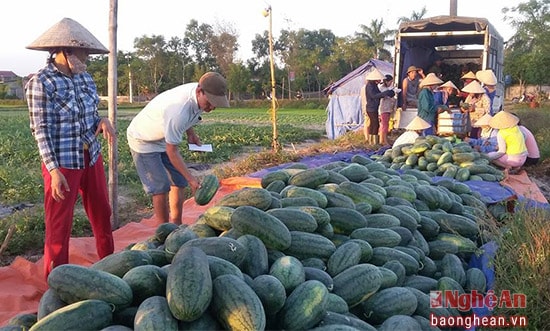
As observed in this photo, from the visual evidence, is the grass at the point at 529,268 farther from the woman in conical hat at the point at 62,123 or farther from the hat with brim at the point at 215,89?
the woman in conical hat at the point at 62,123

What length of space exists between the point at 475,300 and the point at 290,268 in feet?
4.78

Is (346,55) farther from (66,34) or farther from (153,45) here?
(66,34)

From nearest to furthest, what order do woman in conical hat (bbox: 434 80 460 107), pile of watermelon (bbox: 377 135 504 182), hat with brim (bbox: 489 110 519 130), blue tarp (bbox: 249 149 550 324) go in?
blue tarp (bbox: 249 149 550 324) → pile of watermelon (bbox: 377 135 504 182) → hat with brim (bbox: 489 110 519 130) → woman in conical hat (bbox: 434 80 460 107)

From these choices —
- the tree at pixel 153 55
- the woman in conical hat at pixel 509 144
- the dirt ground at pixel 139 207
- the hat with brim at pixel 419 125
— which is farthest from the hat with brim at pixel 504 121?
the tree at pixel 153 55

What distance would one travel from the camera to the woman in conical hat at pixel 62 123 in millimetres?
3605

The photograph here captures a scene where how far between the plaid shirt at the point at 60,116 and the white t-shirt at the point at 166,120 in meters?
0.67

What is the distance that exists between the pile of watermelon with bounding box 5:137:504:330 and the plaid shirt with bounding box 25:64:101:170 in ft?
3.70

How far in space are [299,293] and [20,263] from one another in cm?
321

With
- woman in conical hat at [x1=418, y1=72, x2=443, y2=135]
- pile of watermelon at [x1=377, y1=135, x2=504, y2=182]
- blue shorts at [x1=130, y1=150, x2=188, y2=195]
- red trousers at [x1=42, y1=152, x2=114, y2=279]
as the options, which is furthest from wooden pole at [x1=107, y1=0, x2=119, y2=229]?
woman in conical hat at [x1=418, y1=72, x2=443, y2=135]

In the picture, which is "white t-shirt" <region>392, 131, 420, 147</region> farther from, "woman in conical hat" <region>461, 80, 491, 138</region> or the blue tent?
the blue tent

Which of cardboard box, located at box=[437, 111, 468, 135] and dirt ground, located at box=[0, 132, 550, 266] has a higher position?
cardboard box, located at box=[437, 111, 468, 135]

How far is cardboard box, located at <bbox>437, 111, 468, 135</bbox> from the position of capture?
10430 mm

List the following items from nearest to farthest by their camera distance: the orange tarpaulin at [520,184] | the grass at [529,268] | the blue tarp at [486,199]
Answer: the grass at [529,268] → the blue tarp at [486,199] → the orange tarpaulin at [520,184]

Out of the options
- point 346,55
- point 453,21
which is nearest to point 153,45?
point 346,55
